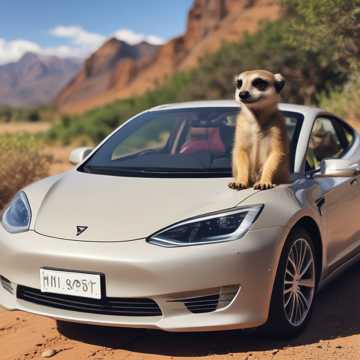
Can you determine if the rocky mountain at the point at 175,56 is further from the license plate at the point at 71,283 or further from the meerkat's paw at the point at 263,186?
the license plate at the point at 71,283

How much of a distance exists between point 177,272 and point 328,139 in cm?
296

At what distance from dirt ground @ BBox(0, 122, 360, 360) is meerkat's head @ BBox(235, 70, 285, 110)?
57.5 inches

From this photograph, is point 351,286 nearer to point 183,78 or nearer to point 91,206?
point 91,206

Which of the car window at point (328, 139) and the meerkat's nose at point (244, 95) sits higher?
the meerkat's nose at point (244, 95)

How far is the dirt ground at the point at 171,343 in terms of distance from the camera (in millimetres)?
3717

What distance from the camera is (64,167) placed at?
1466 centimetres

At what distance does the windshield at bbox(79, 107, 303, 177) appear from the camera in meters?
4.52

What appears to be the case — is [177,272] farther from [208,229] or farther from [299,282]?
[299,282]

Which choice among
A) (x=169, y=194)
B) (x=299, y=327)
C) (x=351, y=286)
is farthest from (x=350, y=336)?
(x=169, y=194)

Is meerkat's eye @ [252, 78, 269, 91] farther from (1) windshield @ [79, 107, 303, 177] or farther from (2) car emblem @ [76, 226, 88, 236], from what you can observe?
(2) car emblem @ [76, 226, 88, 236]

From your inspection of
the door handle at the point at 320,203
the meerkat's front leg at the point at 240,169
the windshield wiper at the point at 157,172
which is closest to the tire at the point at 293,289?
the door handle at the point at 320,203

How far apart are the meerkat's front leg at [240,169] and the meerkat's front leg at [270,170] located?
0.08 metres

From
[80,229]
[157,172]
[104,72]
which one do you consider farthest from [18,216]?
[104,72]

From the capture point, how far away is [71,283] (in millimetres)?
3561
